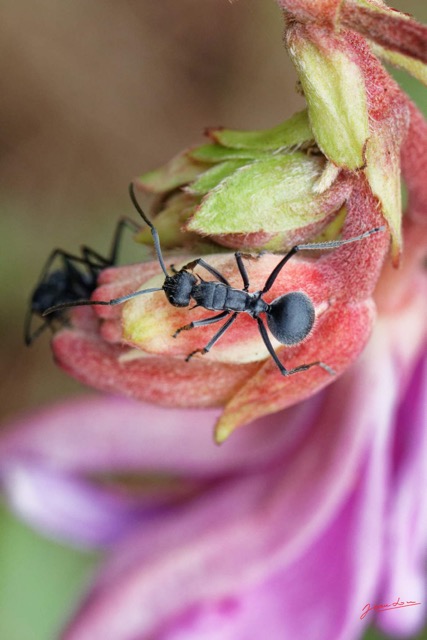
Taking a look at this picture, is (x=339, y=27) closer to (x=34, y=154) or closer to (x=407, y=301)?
(x=407, y=301)

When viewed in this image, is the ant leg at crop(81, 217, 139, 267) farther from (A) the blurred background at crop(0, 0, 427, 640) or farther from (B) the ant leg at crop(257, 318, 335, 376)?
(A) the blurred background at crop(0, 0, 427, 640)

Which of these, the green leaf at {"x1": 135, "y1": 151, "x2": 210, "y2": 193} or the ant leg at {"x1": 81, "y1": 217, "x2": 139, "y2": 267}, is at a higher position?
the ant leg at {"x1": 81, "y1": 217, "x2": 139, "y2": 267}

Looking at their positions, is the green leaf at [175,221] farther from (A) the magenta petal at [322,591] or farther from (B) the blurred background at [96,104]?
(B) the blurred background at [96,104]

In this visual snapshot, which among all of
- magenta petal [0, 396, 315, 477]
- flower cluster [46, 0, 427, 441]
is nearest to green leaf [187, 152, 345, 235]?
flower cluster [46, 0, 427, 441]

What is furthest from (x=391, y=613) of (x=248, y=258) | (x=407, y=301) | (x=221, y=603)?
(x=248, y=258)

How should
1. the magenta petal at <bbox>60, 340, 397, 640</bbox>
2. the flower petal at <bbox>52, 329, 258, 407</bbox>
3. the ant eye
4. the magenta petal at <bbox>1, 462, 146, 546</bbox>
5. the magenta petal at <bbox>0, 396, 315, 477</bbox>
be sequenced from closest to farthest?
the ant eye
the flower petal at <bbox>52, 329, 258, 407</bbox>
the magenta petal at <bbox>60, 340, 397, 640</bbox>
the magenta petal at <bbox>0, 396, 315, 477</bbox>
the magenta petal at <bbox>1, 462, 146, 546</bbox>
